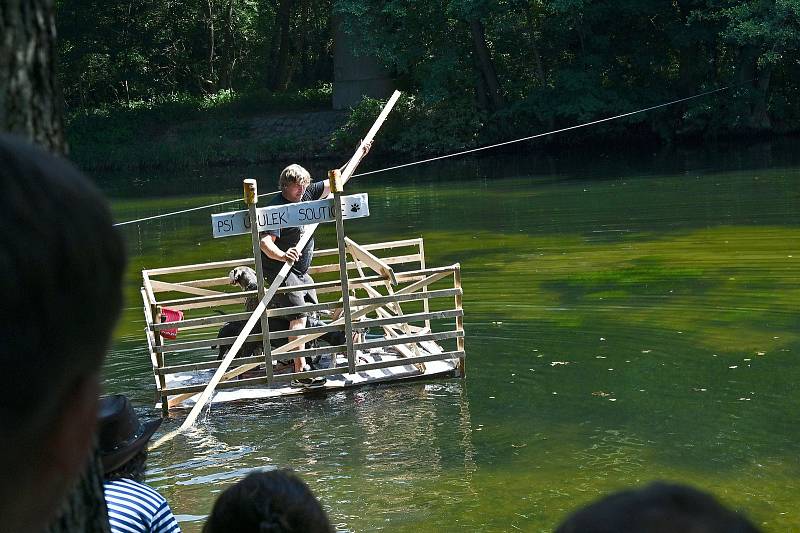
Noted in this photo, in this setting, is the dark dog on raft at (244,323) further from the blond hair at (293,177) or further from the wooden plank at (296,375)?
the blond hair at (293,177)

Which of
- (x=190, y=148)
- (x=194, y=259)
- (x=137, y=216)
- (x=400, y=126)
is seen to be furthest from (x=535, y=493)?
(x=190, y=148)

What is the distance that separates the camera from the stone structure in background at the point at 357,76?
42.2 metres

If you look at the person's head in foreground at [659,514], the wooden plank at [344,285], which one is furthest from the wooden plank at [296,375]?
the person's head in foreground at [659,514]

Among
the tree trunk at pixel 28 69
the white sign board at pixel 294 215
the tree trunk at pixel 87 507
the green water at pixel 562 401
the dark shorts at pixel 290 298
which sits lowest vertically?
the green water at pixel 562 401

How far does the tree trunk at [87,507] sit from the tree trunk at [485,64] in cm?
3589

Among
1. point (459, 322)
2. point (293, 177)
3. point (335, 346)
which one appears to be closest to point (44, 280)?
point (293, 177)

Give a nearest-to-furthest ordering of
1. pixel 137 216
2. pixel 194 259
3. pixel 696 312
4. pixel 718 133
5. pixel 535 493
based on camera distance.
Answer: pixel 535 493 < pixel 696 312 < pixel 194 259 < pixel 137 216 < pixel 718 133

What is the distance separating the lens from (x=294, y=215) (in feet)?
31.0

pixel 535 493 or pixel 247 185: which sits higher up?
pixel 247 185

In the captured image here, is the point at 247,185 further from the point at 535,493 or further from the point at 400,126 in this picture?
the point at 400,126

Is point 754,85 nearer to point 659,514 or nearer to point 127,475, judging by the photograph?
point 127,475

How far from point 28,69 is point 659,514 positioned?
1.59 m

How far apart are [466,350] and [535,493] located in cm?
388

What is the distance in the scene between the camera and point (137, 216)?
26.9 meters
